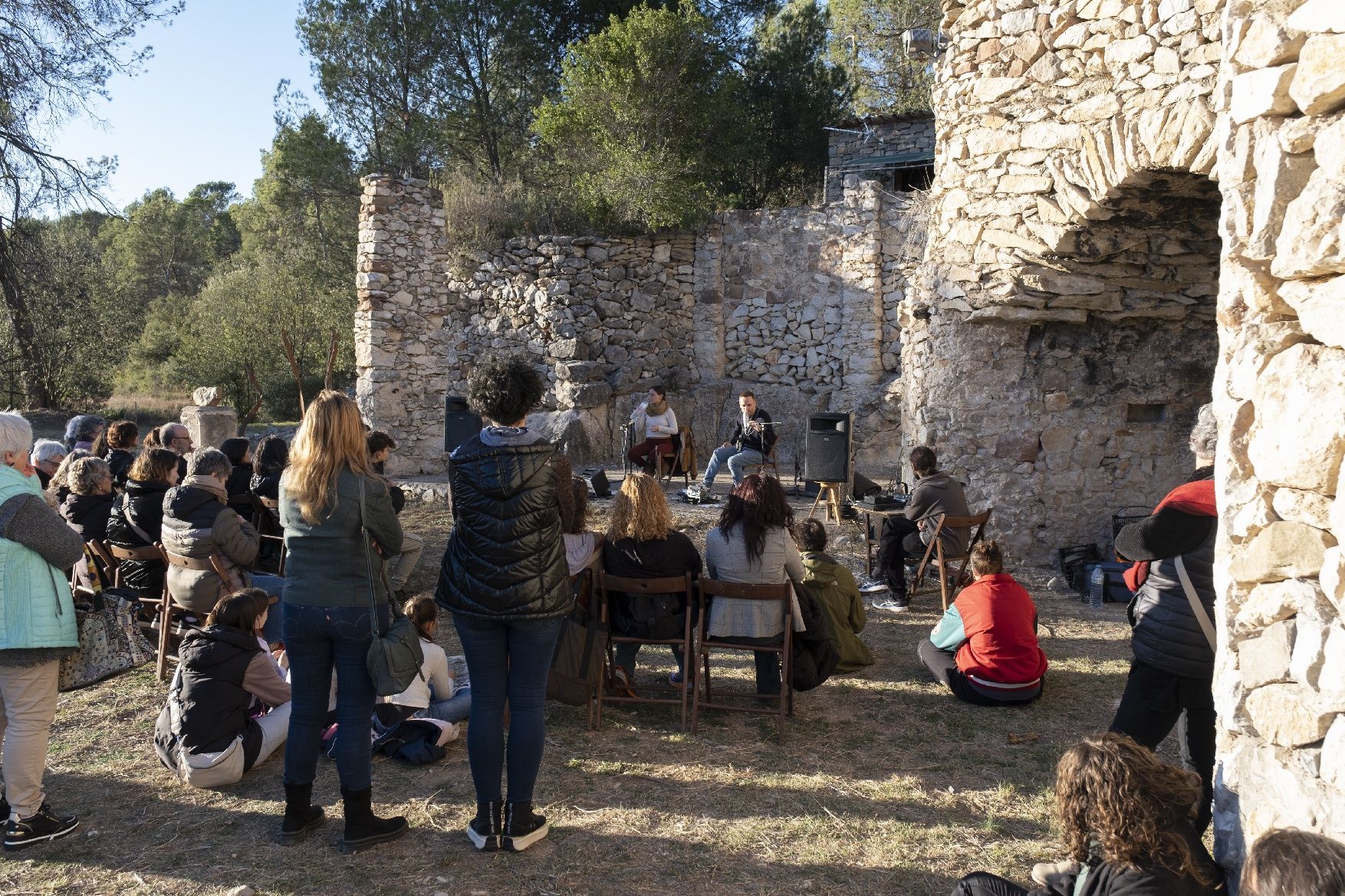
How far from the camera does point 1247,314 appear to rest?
2.30 m

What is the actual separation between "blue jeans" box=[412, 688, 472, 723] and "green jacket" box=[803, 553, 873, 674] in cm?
176

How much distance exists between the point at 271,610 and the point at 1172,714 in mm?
3918

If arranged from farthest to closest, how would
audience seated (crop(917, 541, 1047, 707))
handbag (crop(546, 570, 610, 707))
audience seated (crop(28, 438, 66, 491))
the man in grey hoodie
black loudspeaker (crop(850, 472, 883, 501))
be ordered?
black loudspeaker (crop(850, 472, 883, 501)) < the man in grey hoodie < audience seated (crop(28, 438, 66, 491)) < audience seated (crop(917, 541, 1047, 707)) < handbag (crop(546, 570, 610, 707))

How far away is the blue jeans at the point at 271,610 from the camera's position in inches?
172

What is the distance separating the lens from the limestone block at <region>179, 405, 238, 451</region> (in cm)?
892

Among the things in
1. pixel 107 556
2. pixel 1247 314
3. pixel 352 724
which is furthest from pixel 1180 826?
pixel 107 556

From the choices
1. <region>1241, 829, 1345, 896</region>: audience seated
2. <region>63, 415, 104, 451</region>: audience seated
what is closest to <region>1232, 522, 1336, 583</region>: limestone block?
<region>1241, 829, 1345, 896</region>: audience seated

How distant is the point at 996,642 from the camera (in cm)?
436

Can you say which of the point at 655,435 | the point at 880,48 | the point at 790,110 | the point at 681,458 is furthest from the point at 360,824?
the point at 880,48

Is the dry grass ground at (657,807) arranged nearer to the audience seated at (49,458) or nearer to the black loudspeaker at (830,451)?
the audience seated at (49,458)

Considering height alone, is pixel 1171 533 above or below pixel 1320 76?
below

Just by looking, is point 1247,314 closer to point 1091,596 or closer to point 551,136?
point 1091,596

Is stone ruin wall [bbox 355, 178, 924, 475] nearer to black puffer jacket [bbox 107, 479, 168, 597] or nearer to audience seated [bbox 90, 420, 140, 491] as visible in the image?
audience seated [bbox 90, 420, 140, 491]

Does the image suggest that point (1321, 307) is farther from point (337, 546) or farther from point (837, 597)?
point (837, 597)
